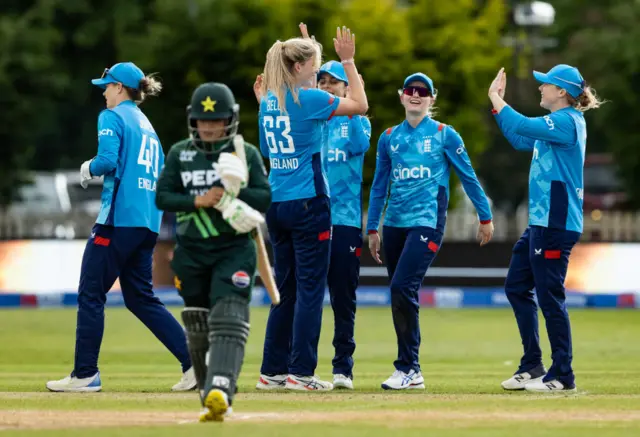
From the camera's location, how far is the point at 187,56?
3173cm

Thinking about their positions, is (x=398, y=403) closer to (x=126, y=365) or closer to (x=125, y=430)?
(x=125, y=430)

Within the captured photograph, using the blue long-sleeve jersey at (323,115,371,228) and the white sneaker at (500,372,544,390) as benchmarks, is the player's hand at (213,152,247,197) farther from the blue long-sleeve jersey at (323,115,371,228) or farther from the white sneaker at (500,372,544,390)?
the white sneaker at (500,372,544,390)

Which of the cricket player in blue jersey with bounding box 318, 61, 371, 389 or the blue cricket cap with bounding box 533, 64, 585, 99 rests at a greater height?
A: the blue cricket cap with bounding box 533, 64, 585, 99

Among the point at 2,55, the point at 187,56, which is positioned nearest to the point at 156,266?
the point at 187,56

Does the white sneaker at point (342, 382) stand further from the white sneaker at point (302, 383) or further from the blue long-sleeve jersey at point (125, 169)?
the blue long-sleeve jersey at point (125, 169)

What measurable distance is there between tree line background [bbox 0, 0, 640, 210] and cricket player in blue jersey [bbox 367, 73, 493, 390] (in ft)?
58.2

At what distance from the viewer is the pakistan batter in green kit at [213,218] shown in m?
8.94

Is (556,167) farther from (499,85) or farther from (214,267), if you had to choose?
(214,267)

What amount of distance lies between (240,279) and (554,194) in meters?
3.11

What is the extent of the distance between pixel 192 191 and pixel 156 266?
1761 centimetres

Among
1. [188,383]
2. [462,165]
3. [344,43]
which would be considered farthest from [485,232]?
[188,383]

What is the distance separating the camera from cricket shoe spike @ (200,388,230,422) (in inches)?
337

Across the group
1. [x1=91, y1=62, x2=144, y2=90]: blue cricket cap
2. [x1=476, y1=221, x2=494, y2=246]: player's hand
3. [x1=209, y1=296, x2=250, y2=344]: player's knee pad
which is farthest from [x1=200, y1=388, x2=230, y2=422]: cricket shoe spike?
[x1=476, y1=221, x2=494, y2=246]: player's hand

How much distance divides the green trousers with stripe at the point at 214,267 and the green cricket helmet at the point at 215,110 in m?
0.49
